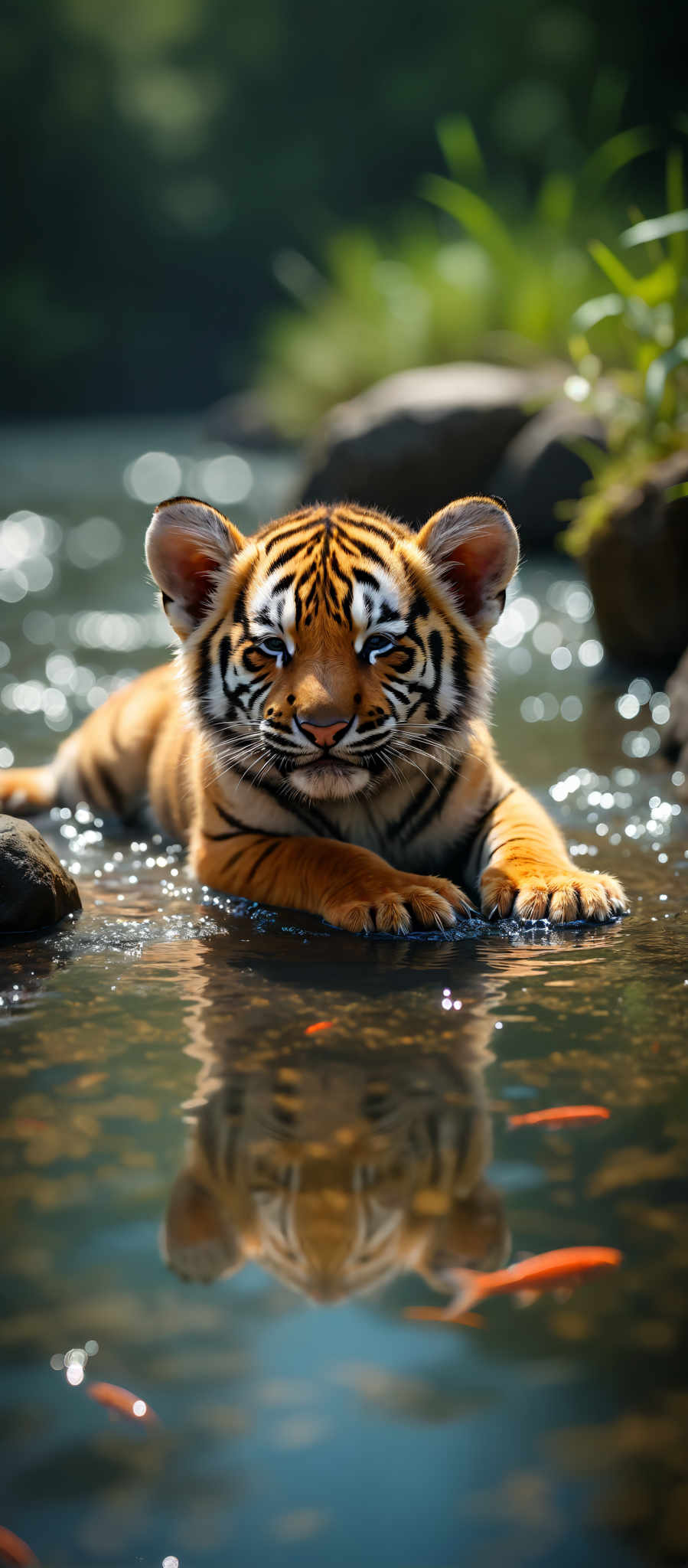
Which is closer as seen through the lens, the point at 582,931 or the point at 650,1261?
the point at 650,1261

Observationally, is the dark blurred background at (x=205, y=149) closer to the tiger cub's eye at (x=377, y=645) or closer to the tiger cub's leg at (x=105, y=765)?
the tiger cub's leg at (x=105, y=765)

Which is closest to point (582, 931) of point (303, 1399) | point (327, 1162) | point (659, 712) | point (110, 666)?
point (327, 1162)

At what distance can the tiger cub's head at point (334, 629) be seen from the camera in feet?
10.0

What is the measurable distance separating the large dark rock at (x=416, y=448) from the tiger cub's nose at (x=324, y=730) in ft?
21.3

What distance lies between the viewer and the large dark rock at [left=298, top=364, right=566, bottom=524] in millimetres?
9539

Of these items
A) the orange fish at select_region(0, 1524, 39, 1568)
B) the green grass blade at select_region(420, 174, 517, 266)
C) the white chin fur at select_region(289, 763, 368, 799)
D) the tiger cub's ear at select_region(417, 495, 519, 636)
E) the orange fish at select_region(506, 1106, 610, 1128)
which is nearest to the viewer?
the orange fish at select_region(0, 1524, 39, 1568)

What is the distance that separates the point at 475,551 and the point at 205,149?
3299 cm

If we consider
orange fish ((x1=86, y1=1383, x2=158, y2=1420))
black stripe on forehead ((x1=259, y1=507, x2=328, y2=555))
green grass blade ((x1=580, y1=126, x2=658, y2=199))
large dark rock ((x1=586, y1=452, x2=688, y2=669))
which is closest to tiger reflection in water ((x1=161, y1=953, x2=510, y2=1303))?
orange fish ((x1=86, y1=1383, x2=158, y2=1420))

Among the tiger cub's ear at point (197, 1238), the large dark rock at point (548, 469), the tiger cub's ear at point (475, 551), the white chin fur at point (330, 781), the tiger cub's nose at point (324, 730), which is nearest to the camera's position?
the tiger cub's ear at point (197, 1238)

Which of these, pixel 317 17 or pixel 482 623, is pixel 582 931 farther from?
pixel 317 17

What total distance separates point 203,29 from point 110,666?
1269 inches

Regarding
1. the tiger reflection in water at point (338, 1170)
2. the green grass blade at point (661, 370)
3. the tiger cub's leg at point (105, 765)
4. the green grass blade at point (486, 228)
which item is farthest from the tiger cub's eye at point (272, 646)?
the green grass blade at point (486, 228)

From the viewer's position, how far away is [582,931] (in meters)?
3.10

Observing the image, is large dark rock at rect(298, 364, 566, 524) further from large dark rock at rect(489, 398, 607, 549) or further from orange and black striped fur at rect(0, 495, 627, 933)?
orange and black striped fur at rect(0, 495, 627, 933)
